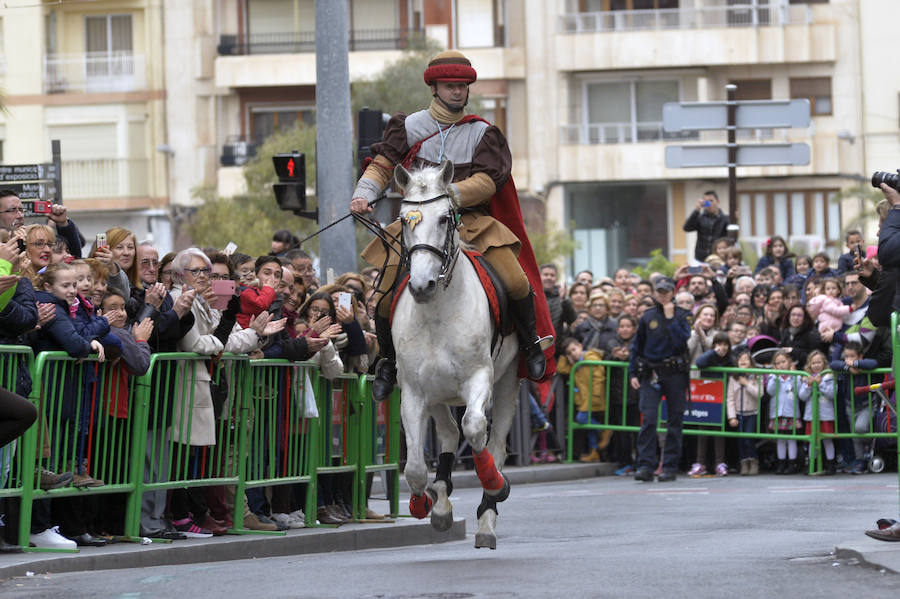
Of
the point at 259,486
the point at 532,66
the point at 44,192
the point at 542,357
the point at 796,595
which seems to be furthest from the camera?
the point at 532,66

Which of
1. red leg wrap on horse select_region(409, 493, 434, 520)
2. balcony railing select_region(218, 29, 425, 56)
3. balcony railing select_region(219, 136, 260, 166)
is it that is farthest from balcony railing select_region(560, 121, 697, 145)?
red leg wrap on horse select_region(409, 493, 434, 520)

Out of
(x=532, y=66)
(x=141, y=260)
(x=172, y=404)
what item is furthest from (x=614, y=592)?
(x=532, y=66)

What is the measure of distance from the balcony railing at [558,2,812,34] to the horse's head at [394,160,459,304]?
39.6m

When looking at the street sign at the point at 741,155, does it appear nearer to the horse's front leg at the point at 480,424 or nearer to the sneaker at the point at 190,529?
the sneaker at the point at 190,529

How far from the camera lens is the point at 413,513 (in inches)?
462

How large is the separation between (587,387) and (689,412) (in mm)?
1355

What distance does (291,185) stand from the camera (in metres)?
18.5

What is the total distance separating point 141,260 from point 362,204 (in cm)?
277

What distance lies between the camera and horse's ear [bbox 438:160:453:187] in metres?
10.9

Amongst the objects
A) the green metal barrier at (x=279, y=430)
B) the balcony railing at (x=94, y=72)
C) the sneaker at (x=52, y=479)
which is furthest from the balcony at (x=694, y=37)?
the sneaker at (x=52, y=479)

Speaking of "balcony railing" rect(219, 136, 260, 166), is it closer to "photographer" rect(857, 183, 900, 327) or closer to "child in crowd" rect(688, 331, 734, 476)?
"child in crowd" rect(688, 331, 734, 476)

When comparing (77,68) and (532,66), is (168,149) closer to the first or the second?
(77,68)

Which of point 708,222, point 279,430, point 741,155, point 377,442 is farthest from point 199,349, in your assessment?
point 708,222

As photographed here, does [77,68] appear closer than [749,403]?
No
